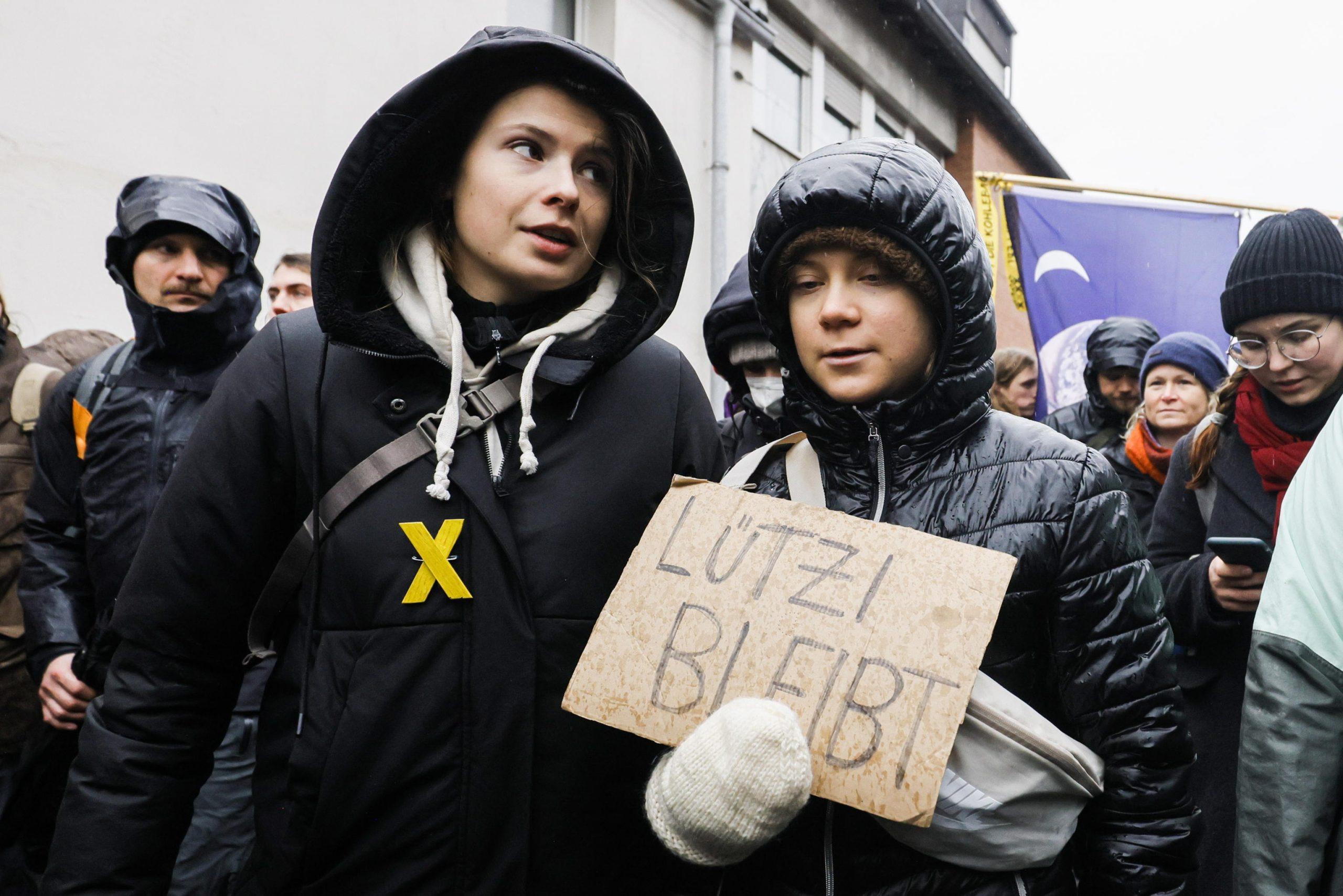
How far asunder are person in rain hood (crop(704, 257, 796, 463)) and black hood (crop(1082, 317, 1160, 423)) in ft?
6.93

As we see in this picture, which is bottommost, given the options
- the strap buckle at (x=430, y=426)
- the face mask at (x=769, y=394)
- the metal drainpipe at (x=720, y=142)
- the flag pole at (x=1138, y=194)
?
the strap buckle at (x=430, y=426)

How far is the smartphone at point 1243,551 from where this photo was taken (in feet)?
7.97

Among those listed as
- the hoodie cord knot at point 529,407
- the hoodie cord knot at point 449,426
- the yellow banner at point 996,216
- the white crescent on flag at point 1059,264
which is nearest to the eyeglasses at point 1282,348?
the hoodie cord knot at point 529,407

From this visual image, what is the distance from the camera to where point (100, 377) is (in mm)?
2742

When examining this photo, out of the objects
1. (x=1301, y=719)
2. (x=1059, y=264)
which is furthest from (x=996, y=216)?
(x=1301, y=719)

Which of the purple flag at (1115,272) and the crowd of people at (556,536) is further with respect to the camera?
the purple flag at (1115,272)

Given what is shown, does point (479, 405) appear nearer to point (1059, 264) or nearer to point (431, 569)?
point (431, 569)

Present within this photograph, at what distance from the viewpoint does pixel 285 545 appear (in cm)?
163

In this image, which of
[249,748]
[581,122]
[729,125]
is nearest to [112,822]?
[249,748]

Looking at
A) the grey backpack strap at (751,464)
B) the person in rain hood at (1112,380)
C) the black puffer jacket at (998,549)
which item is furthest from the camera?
the person in rain hood at (1112,380)

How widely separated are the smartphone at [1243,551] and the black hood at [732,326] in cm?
160

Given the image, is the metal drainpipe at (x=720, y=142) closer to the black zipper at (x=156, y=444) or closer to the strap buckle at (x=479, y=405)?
the black zipper at (x=156, y=444)

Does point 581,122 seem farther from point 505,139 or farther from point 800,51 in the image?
point 800,51

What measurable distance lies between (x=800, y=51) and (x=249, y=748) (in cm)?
1036
